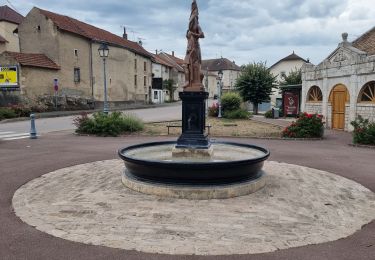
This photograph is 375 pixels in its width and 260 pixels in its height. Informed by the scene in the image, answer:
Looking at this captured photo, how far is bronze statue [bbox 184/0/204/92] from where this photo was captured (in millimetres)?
8141

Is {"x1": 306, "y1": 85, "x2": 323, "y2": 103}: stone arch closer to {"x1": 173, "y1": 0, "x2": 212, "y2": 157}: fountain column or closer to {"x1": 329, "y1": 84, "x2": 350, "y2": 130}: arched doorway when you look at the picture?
{"x1": 329, "y1": 84, "x2": 350, "y2": 130}: arched doorway

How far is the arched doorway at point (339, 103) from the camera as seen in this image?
60.5 feet

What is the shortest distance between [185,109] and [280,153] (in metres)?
4.92

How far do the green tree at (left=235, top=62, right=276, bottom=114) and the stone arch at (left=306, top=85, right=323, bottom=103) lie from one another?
389 inches

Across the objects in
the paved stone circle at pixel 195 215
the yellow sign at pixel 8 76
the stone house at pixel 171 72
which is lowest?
the paved stone circle at pixel 195 215

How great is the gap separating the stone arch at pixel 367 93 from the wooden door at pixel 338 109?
4.64 ft

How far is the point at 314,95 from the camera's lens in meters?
22.1

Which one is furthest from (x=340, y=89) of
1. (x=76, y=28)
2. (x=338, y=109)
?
(x=76, y=28)

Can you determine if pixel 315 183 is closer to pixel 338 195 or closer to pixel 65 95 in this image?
pixel 338 195

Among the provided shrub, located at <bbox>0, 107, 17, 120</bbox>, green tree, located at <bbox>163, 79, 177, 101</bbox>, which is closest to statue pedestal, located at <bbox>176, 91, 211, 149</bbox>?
shrub, located at <bbox>0, 107, 17, 120</bbox>

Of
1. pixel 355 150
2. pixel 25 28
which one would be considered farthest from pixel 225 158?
pixel 25 28

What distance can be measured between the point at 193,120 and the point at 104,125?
30.2 feet

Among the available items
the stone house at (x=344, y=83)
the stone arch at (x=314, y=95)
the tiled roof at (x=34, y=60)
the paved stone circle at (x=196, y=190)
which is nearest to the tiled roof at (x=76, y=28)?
the tiled roof at (x=34, y=60)

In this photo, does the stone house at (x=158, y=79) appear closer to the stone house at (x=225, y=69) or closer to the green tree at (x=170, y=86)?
the green tree at (x=170, y=86)
